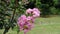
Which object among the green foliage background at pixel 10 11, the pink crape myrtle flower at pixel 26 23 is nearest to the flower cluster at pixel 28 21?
the pink crape myrtle flower at pixel 26 23

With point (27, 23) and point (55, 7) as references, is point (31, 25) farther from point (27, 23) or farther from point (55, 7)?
point (55, 7)

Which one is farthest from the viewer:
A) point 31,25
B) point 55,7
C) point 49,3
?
point 55,7

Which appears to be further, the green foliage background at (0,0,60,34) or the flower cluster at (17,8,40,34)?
the green foliage background at (0,0,60,34)

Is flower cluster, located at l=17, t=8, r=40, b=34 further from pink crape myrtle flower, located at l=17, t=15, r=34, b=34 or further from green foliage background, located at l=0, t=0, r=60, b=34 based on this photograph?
green foliage background, located at l=0, t=0, r=60, b=34

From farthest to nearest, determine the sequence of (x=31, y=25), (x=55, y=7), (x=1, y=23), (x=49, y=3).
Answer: (x=55, y=7) < (x=49, y=3) < (x=1, y=23) < (x=31, y=25)

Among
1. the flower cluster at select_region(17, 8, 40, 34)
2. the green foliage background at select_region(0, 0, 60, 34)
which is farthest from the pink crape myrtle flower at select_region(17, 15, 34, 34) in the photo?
the green foliage background at select_region(0, 0, 60, 34)

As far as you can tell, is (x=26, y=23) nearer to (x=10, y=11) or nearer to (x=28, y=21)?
(x=28, y=21)

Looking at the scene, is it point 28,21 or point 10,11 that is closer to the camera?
point 28,21

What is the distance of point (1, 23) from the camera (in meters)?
2.32

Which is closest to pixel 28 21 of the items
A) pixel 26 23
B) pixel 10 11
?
pixel 26 23

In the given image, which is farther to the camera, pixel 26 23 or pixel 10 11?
pixel 10 11

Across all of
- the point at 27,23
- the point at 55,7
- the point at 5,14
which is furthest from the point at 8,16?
the point at 55,7

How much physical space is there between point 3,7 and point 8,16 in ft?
0.32

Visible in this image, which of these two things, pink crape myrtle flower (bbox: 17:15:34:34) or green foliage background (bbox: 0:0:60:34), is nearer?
pink crape myrtle flower (bbox: 17:15:34:34)
